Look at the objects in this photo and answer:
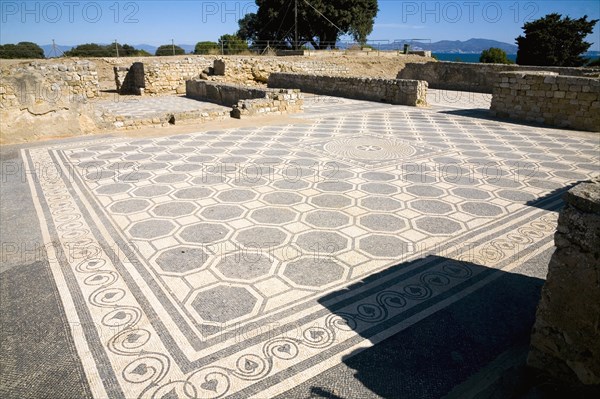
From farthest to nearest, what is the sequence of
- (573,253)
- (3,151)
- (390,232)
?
1. (3,151)
2. (390,232)
3. (573,253)

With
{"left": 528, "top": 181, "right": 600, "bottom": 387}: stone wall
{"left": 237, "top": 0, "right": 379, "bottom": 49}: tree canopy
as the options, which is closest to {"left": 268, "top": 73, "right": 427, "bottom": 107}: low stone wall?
{"left": 528, "top": 181, "right": 600, "bottom": 387}: stone wall

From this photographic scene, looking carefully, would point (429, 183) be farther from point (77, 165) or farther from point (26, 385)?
point (77, 165)

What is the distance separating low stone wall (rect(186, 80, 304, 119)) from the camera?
376 inches

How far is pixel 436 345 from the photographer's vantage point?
→ 2127 millimetres

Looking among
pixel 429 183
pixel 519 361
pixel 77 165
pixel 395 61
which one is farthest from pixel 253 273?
pixel 395 61

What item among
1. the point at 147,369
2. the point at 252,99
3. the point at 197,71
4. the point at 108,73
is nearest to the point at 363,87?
the point at 252,99

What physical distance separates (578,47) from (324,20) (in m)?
17.2

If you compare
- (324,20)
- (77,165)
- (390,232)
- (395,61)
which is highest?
(324,20)

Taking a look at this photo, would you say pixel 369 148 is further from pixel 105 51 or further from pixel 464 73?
pixel 105 51

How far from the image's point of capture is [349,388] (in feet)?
6.07

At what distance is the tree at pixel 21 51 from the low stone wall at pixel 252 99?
18.5m

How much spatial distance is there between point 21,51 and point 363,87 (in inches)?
997

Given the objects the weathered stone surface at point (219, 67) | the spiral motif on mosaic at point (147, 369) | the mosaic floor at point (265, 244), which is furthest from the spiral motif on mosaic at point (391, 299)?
the weathered stone surface at point (219, 67)

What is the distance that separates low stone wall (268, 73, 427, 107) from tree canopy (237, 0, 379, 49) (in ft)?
46.8
